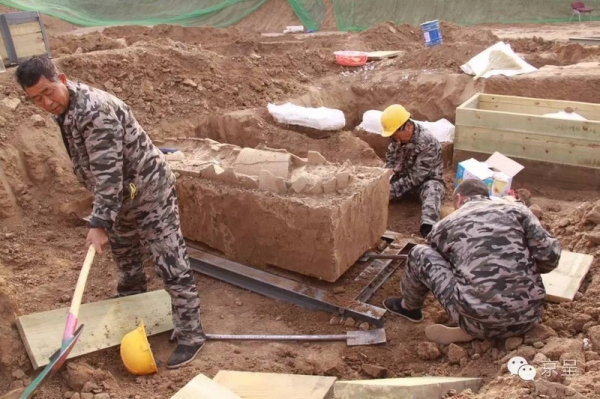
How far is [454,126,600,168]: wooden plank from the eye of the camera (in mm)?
5945

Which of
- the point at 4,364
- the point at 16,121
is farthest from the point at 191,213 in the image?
the point at 16,121

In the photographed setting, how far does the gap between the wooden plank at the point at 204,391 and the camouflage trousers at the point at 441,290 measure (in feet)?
4.88

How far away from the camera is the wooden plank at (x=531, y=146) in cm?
595

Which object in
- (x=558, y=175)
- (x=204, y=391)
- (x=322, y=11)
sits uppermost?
(x=322, y=11)

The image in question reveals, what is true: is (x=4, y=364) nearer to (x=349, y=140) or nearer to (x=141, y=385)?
(x=141, y=385)

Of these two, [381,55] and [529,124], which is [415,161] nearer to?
[529,124]

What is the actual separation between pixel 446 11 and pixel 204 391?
15.2m

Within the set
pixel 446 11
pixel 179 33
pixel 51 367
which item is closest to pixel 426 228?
pixel 51 367

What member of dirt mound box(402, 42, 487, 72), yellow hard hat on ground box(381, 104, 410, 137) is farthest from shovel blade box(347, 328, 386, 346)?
dirt mound box(402, 42, 487, 72)

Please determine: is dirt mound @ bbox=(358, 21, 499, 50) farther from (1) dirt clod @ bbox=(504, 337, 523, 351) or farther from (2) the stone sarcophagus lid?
(1) dirt clod @ bbox=(504, 337, 523, 351)

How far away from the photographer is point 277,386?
10.3ft

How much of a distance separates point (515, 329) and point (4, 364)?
10.3 ft

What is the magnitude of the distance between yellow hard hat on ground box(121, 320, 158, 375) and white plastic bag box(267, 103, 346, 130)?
4.01 metres

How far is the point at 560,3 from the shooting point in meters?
15.0
